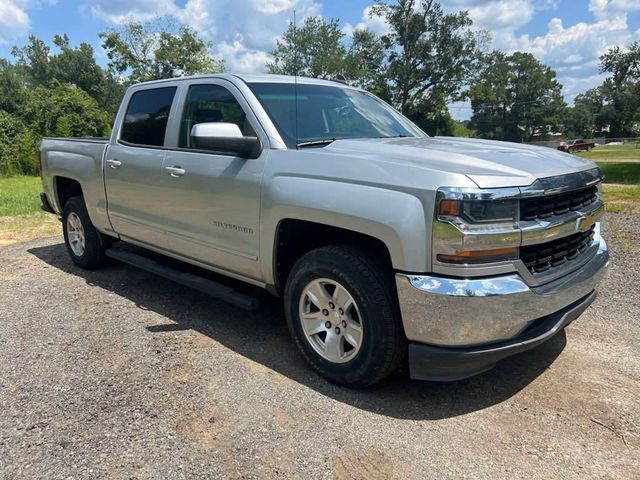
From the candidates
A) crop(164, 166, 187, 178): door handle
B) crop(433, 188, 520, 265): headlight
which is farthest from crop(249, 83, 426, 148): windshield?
crop(433, 188, 520, 265): headlight

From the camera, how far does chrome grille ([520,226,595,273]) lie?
2787 millimetres

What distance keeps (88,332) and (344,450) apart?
2.53 metres

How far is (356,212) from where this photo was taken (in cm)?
290

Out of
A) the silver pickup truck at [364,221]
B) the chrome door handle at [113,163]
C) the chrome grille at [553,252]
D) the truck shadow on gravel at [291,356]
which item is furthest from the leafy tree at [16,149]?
A: the chrome grille at [553,252]

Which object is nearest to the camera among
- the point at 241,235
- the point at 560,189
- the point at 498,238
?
the point at 498,238

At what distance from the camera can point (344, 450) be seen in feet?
8.70

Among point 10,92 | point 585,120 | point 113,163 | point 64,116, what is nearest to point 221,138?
point 113,163

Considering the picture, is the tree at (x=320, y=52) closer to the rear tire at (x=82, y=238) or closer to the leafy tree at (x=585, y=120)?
the rear tire at (x=82, y=238)

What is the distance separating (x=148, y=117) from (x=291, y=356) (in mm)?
2571

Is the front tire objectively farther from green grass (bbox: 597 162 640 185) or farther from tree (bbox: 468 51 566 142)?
tree (bbox: 468 51 566 142)

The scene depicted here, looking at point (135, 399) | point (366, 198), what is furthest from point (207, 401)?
point (366, 198)

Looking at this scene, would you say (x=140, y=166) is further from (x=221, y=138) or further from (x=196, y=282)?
(x=221, y=138)

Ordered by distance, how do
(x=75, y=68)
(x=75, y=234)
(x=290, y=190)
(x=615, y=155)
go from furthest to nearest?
(x=75, y=68), (x=615, y=155), (x=75, y=234), (x=290, y=190)

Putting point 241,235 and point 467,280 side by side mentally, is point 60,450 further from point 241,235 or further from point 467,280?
point 467,280
